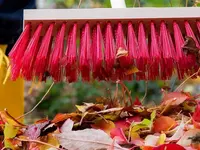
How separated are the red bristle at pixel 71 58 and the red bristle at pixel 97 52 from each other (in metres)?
0.03

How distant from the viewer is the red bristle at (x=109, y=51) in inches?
25.2

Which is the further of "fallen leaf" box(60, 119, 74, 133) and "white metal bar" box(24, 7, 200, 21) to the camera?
"white metal bar" box(24, 7, 200, 21)

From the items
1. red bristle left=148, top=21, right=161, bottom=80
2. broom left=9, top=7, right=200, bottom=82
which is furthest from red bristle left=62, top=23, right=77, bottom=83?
red bristle left=148, top=21, right=161, bottom=80

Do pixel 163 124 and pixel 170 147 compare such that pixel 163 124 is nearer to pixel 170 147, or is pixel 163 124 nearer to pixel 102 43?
pixel 170 147

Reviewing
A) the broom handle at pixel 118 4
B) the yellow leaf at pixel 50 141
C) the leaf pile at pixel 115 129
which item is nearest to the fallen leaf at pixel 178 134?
the leaf pile at pixel 115 129

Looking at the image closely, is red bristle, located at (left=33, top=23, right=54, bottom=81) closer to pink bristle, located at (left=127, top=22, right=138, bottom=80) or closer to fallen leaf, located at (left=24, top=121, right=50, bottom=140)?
pink bristle, located at (left=127, top=22, right=138, bottom=80)

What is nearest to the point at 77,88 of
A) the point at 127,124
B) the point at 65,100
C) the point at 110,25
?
the point at 65,100

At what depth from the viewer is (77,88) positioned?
2645 mm

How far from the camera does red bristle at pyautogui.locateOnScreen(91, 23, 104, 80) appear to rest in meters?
0.65

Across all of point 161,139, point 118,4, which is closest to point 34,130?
point 161,139

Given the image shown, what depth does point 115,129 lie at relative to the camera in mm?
441

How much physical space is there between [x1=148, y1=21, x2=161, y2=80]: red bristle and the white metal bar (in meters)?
0.02

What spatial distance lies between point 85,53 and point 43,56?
6 cm

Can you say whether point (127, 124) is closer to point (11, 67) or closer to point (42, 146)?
point (42, 146)
